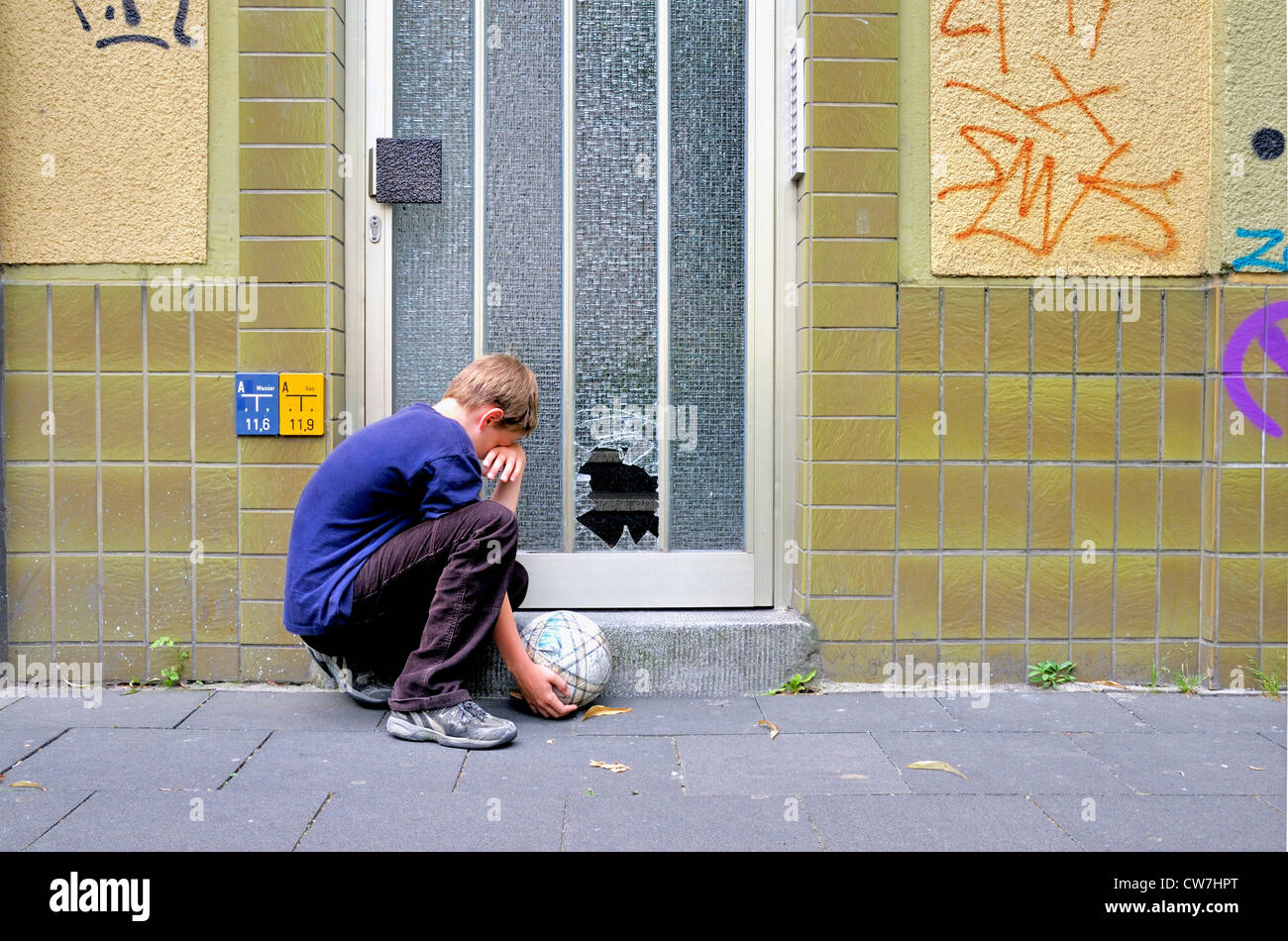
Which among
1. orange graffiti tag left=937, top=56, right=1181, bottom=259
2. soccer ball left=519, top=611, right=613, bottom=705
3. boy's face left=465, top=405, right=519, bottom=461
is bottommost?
soccer ball left=519, top=611, right=613, bottom=705

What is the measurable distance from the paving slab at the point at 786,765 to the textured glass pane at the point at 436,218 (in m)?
1.77

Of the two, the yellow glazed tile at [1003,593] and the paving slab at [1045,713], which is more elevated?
the yellow glazed tile at [1003,593]

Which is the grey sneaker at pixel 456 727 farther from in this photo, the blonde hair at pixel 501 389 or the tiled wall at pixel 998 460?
the tiled wall at pixel 998 460

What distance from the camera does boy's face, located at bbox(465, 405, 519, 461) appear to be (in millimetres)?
3408

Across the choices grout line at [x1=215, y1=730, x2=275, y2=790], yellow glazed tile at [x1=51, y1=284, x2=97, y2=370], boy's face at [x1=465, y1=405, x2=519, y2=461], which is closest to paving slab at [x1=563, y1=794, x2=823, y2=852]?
grout line at [x1=215, y1=730, x2=275, y2=790]

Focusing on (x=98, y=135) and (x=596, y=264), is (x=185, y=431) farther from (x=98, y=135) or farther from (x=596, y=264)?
(x=596, y=264)

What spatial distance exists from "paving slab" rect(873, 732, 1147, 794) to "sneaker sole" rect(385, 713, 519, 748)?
1.22m

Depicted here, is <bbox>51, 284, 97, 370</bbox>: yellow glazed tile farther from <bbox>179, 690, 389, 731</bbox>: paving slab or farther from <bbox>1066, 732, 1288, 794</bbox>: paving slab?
<bbox>1066, 732, 1288, 794</bbox>: paving slab

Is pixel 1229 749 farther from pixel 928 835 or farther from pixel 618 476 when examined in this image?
pixel 618 476

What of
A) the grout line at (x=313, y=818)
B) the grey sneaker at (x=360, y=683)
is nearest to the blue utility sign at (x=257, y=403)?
the grey sneaker at (x=360, y=683)

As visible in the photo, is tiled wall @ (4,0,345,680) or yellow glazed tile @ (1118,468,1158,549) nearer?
tiled wall @ (4,0,345,680)

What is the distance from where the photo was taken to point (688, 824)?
2.62 m

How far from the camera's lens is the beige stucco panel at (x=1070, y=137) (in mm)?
3830

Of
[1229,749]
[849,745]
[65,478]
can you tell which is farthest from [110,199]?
[1229,749]
